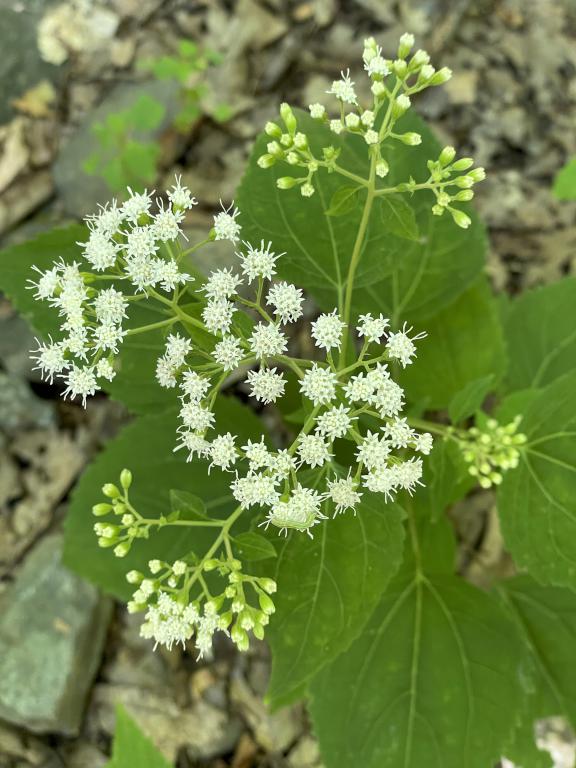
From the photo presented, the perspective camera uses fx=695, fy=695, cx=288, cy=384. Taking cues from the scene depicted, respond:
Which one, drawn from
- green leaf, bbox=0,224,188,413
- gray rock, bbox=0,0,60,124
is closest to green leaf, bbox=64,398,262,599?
green leaf, bbox=0,224,188,413

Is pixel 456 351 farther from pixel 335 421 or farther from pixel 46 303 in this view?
pixel 46 303

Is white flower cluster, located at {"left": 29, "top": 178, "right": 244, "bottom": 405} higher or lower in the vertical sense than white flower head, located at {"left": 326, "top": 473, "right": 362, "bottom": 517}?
higher

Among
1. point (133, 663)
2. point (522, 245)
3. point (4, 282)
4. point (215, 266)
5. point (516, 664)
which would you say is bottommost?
point (133, 663)

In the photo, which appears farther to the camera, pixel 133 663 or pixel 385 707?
pixel 133 663

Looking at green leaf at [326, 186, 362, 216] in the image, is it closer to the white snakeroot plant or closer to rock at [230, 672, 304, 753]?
the white snakeroot plant

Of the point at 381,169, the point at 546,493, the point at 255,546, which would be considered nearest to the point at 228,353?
the point at 255,546

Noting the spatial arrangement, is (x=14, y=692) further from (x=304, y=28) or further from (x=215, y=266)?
(x=304, y=28)

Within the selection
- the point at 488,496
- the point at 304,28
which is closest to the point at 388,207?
the point at 488,496
